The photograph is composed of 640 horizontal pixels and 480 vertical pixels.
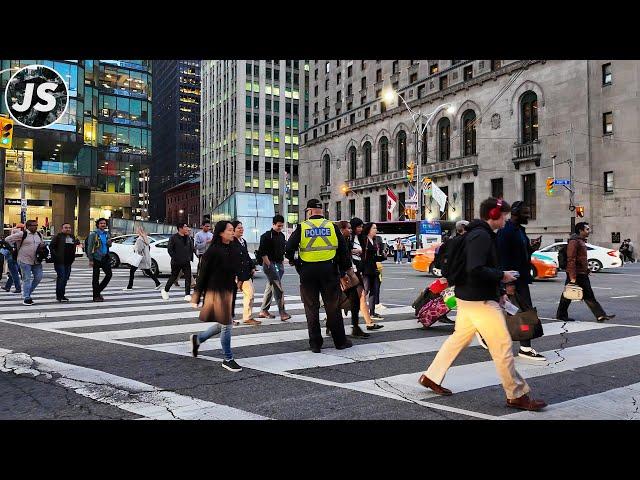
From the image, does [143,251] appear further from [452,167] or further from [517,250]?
[452,167]

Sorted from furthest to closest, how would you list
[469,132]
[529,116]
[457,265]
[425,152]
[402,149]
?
[402,149] < [425,152] < [469,132] < [529,116] < [457,265]

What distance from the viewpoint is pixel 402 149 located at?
60969mm

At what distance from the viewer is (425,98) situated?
56.1 m

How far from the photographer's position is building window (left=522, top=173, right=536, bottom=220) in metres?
44.4

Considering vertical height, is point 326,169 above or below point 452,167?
above

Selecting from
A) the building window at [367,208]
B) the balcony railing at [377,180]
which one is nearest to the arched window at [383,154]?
the balcony railing at [377,180]

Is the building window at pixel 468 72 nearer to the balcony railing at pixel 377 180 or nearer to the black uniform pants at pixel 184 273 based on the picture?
the balcony railing at pixel 377 180

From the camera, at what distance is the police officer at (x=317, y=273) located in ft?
24.7

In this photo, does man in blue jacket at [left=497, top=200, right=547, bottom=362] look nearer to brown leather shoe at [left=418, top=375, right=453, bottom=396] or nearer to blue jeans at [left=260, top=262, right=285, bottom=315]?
brown leather shoe at [left=418, top=375, right=453, bottom=396]

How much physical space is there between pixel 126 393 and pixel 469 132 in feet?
165

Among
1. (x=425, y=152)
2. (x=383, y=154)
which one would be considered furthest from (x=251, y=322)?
(x=383, y=154)
